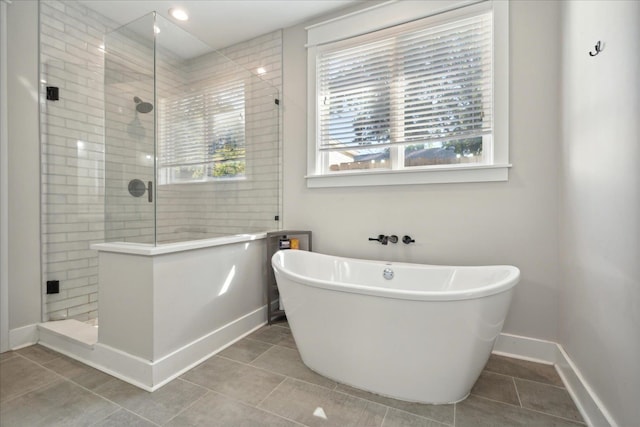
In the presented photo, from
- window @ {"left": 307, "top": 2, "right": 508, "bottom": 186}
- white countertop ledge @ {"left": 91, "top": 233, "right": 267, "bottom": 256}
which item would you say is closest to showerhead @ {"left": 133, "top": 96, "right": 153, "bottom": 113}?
white countertop ledge @ {"left": 91, "top": 233, "right": 267, "bottom": 256}

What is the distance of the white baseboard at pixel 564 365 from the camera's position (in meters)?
1.28

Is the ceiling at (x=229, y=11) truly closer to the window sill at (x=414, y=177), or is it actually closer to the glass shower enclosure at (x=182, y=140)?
the glass shower enclosure at (x=182, y=140)

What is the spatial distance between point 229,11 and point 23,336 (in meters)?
3.06

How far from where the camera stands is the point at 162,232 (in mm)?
1850

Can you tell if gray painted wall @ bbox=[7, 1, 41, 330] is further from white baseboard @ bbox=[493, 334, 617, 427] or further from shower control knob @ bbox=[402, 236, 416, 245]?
white baseboard @ bbox=[493, 334, 617, 427]

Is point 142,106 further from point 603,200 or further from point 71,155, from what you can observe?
point 603,200

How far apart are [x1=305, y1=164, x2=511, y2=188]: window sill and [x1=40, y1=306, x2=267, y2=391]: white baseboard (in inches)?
54.0

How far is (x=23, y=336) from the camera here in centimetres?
213

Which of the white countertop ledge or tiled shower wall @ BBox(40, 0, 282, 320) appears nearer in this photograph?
the white countertop ledge

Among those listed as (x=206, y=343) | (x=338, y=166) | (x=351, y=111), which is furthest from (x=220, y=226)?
(x=351, y=111)

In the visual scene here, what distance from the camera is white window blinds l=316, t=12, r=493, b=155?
6.82 ft

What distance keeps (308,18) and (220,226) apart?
81.5 inches

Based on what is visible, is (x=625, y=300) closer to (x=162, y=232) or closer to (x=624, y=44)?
(x=624, y=44)

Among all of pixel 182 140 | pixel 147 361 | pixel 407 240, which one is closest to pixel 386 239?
pixel 407 240
